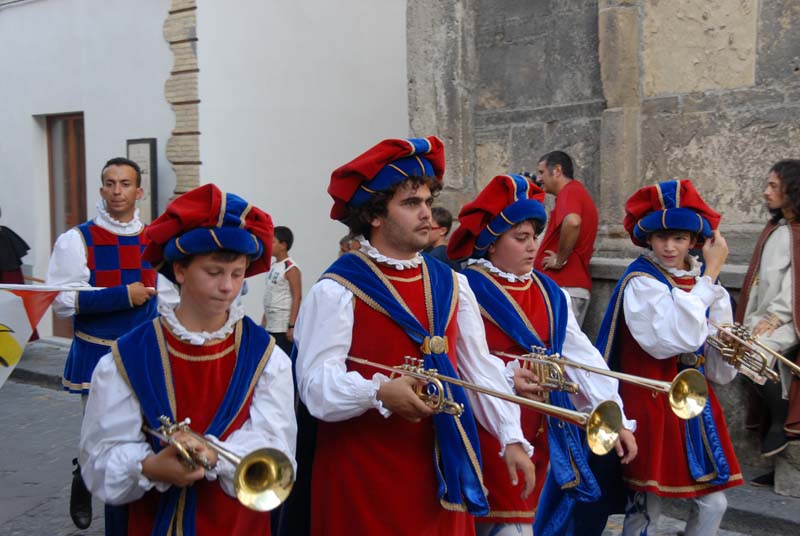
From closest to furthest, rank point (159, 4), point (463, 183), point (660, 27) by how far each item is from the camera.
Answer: point (660, 27) → point (463, 183) → point (159, 4)

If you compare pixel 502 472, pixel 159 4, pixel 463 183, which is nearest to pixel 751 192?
pixel 463 183

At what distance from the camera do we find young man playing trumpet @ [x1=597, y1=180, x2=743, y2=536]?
14.2ft

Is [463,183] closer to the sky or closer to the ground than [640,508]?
closer to the sky

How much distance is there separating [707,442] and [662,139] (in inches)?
154

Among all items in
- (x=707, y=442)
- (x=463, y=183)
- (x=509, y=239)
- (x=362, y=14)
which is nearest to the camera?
(x=509, y=239)

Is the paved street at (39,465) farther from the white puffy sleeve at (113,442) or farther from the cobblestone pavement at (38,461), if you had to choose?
the white puffy sleeve at (113,442)

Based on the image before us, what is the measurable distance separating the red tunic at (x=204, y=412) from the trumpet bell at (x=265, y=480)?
0.33 meters

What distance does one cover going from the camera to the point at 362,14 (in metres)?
11.6

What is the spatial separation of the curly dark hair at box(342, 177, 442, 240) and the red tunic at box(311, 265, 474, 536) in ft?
0.86

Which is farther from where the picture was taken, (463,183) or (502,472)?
(463,183)

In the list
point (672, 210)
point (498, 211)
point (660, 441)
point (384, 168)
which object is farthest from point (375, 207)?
point (660, 441)

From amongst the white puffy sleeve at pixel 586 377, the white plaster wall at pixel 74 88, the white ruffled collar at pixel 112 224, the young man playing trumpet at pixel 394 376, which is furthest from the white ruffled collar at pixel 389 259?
the white plaster wall at pixel 74 88

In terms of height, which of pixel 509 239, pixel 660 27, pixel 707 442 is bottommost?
pixel 707 442

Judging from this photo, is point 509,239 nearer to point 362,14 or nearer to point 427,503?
point 427,503
